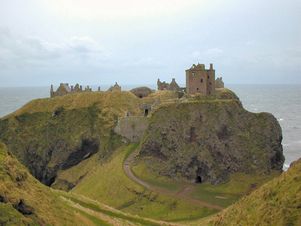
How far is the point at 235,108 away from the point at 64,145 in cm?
4651

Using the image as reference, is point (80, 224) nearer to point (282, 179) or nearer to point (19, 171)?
point (19, 171)

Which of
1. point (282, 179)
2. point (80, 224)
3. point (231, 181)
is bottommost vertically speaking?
point (231, 181)

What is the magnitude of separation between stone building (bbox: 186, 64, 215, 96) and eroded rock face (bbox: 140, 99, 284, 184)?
21.1ft

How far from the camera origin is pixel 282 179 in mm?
39375

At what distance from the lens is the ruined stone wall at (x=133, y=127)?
340 feet

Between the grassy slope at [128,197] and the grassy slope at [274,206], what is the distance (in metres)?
36.9

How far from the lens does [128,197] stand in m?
85.8

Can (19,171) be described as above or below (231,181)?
above

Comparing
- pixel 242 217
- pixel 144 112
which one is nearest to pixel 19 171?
pixel 242 217

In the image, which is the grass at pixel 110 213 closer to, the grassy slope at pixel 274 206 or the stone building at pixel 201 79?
the grassy slope at pixel 274 206

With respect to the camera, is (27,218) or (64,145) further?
(64,145)

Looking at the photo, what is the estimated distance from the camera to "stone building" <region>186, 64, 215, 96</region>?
4030 inches

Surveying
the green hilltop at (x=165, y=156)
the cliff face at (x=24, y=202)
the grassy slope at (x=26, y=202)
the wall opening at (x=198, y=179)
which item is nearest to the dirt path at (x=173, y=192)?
the green hilltop at (x=165, y=156)

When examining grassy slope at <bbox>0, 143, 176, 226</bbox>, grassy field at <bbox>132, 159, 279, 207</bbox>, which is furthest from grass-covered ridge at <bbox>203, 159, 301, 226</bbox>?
grassy field at <bbox>132, 159, 279, 207</bbox>
